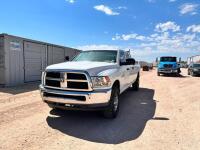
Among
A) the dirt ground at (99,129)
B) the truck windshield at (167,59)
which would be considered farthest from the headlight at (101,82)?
the truck windshield at (167,59)

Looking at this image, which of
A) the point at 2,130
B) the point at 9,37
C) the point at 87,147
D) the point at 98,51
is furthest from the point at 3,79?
the point at 87,147

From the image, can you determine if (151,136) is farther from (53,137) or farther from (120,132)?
(53,137)

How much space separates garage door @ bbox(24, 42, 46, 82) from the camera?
1501 cm

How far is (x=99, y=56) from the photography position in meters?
7.29

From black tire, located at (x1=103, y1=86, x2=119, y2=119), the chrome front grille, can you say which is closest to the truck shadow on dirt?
black tire, located at (x1=103, y1=86, x2=119, y2=119)

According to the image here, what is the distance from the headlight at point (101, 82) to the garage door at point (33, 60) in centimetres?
1075

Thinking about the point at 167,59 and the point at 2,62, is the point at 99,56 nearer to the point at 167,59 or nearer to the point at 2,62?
the point at 2,62

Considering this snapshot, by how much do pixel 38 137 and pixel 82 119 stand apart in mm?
1620

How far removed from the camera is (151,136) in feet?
15.8

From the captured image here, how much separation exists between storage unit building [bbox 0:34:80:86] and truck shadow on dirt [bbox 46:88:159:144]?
780cm

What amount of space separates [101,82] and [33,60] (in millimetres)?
11626

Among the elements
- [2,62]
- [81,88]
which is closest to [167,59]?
[2,62]

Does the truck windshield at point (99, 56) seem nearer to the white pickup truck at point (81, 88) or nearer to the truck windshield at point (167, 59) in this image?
the white pickup truck at point (81, 88)

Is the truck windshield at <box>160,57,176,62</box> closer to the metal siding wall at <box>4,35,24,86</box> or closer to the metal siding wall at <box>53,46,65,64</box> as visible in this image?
the metal siding wall at <box>53,46,65,64</box>
